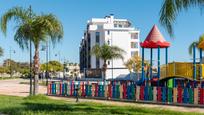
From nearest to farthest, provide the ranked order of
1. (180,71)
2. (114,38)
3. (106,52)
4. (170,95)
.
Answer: (170,95) → (180,71) → (106,52) → (114,38)

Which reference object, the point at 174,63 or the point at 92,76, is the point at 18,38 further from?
the point at 92,76

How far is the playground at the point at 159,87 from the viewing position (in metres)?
22.1

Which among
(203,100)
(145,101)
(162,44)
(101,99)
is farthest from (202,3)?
(162,44)

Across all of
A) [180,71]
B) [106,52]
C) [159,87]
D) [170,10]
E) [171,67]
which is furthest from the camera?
[106,52]

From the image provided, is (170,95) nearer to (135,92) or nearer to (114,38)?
(135,92)

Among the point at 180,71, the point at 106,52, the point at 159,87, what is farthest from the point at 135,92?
the point at 106,52

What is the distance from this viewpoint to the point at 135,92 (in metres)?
24.4

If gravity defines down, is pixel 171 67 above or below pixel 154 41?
below

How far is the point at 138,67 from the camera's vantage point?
76938 mm

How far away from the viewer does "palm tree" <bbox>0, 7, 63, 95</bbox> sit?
79.6 ft

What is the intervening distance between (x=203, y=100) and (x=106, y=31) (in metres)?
85.6

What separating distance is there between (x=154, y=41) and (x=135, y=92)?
18.8ft

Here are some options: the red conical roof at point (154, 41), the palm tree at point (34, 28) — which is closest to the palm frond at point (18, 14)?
the palm tree at point (34, 28)

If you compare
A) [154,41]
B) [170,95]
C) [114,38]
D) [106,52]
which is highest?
[114,38]
